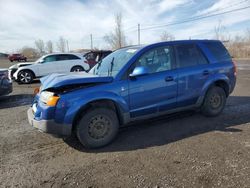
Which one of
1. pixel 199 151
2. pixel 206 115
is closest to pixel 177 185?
pixel 199 151

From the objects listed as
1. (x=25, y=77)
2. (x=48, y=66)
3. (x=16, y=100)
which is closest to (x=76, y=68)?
(x=48, y=66)

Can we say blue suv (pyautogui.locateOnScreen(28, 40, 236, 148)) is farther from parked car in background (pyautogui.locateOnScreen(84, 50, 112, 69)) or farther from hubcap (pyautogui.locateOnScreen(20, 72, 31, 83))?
parked car in background (pyautogui.locateOnScreen(84, 50, 112, 69))

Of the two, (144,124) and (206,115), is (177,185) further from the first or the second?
(206,115)

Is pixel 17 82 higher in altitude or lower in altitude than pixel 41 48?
lower

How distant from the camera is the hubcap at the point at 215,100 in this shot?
5729mm

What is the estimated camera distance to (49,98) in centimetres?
402

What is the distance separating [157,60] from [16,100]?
619cm

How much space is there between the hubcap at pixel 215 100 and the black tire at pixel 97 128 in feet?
8.29

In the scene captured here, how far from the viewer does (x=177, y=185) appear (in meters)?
3.10

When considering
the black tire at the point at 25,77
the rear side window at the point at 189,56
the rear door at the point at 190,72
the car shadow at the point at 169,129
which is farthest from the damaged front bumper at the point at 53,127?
the black tire at the point at 25,77

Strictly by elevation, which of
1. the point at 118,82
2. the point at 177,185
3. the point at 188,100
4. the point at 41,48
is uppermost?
the point at 41,48

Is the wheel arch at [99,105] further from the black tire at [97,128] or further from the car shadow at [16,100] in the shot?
the car shadow at [16,100]

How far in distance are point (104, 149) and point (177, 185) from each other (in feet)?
5.23

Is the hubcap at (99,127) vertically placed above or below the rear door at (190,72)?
below
